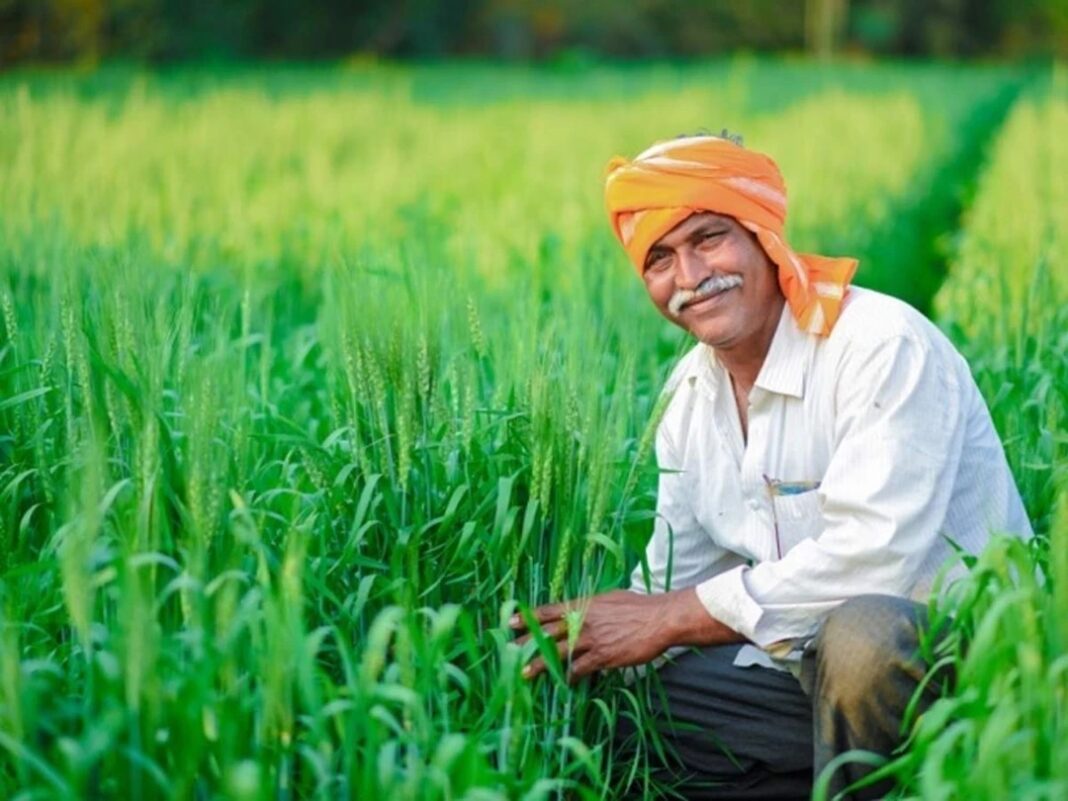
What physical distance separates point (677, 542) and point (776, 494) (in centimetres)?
27

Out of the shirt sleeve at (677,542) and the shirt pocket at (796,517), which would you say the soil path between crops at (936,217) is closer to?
the shirt sleeve at (677,542)

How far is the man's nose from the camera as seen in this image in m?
2.97

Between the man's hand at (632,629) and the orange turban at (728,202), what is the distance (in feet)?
1.79

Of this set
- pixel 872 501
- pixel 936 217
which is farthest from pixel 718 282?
pixel 936 217

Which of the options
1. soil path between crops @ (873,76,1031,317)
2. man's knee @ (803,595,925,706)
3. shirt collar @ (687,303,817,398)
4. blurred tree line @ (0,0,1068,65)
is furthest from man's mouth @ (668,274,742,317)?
blurred tree line @ (0,0,1068,65)

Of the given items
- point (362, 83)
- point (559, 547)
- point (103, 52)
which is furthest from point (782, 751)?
point (103, 52)

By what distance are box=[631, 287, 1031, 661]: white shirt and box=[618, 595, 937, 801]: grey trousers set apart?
4.0 inches

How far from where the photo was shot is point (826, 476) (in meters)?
2.79

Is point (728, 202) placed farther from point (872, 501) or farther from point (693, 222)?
point (872, 501)

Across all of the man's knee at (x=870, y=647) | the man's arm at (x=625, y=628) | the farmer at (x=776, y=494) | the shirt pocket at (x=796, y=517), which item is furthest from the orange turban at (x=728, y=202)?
the man's knee at (x=870, y=647)

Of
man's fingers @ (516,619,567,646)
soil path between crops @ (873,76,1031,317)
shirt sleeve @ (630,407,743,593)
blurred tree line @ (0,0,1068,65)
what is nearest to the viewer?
man's fingers @ (516,619,567,646)

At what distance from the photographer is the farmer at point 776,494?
8.81 ft

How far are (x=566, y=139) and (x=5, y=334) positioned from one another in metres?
8.69

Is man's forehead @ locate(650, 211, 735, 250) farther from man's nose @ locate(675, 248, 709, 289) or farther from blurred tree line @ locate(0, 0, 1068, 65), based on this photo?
blurred tree line @ locate(0, 0, 1068, 65)
